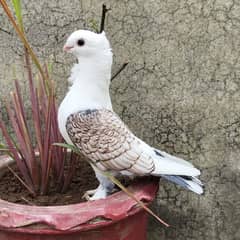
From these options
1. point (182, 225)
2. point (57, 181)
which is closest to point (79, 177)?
point (57, 181)

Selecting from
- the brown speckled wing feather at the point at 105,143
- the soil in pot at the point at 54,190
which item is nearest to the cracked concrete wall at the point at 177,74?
the soil in pot at the point at 54,190

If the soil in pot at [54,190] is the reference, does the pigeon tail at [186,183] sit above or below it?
above

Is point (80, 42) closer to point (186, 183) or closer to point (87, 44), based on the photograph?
point (87, 44)

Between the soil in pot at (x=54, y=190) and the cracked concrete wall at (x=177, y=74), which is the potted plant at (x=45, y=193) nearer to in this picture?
the soil in pot at (x=54, y=190)

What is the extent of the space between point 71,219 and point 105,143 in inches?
7.1

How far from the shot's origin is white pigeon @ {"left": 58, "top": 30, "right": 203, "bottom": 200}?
129 cm

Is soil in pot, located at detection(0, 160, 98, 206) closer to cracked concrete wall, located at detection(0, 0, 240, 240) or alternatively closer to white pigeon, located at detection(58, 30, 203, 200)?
white pigeon, located at detection(58, 30, 203, 200)

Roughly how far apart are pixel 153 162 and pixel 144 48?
1.34 feet

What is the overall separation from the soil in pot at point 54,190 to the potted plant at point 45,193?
0.02 metres

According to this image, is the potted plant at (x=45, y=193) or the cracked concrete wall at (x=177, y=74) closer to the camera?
the potted plant at (x=45, y=193)

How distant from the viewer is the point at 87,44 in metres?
1.28

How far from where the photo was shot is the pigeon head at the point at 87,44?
4.19 ft

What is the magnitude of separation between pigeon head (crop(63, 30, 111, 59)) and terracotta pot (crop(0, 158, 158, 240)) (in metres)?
0.32

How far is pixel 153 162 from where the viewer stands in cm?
133
